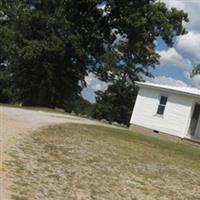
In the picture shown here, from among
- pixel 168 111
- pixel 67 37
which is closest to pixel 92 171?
pixel 168 111

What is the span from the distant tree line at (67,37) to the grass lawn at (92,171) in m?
20.3

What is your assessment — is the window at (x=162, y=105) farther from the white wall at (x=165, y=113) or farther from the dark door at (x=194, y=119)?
the dark door at (x=194, y=119)

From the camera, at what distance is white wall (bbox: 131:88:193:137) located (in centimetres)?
3244

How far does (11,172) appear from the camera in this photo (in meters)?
10.5

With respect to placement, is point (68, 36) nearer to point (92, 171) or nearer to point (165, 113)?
point (165, 113)

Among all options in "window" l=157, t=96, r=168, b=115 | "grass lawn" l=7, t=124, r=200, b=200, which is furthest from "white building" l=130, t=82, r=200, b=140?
"grass lawn" l=7, t=124, r=200, b=200

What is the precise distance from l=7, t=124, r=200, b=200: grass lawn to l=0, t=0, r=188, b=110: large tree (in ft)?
66.8

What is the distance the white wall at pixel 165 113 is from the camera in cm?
3244

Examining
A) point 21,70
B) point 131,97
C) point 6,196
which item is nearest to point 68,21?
point 21,70

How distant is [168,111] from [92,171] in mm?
20897

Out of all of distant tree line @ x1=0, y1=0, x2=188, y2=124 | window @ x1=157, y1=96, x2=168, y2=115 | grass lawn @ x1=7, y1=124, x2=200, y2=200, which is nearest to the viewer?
grass lawn @ x1=7, y1=124, x2=200, y2=200

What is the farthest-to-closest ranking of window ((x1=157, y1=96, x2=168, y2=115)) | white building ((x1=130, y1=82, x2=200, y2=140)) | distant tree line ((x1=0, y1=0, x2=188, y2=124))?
distant tree line ((x1=0, y1=0, x2=188, y2=124)) < window ((x1=157, y1=96, x2=168, y2=115)) < white building ((x1=130, y1=82, x2=200, y2=140))

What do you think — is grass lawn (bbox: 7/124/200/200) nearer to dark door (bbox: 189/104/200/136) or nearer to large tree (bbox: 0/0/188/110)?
dark door (bbox: 189/104/200/136)

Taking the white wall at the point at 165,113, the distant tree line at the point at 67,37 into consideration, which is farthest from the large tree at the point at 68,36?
the white wall at the point at 165,113
